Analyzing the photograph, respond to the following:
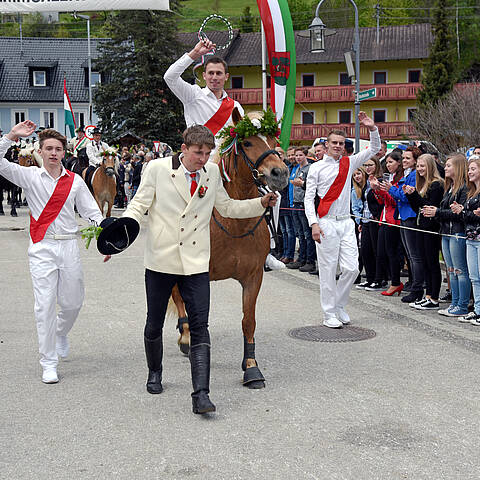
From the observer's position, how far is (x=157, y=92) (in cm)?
5375

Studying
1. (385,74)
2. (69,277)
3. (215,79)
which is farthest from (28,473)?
(385,74)

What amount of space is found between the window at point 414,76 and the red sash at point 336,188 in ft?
197

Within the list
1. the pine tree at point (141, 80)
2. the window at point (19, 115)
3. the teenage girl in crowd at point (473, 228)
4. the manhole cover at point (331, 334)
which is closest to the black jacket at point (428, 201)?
the teenage girl in crowd at point (473, 228)

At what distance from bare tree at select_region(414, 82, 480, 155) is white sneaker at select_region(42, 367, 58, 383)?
32.2 meters

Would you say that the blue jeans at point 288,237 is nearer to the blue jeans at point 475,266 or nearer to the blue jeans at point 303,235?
the blue jeans at point 303,235

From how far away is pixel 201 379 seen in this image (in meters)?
5.38

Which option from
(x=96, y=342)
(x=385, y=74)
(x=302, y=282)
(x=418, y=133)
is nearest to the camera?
(x=96, y=342)

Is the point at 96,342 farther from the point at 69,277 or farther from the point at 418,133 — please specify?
the point at 418,133

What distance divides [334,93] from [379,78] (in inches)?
191

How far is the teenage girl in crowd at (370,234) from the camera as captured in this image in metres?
11.2

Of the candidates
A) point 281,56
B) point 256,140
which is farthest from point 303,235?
point 256,140

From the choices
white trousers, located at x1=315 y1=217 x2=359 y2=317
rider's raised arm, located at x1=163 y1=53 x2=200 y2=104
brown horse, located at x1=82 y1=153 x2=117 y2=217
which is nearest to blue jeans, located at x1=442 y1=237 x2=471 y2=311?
white trousers, located at x1=315 y1=217 x2=359 y2=317

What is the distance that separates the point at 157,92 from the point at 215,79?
1892 inches

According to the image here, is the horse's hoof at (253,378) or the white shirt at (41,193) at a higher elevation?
the white shirt at (41,193)
